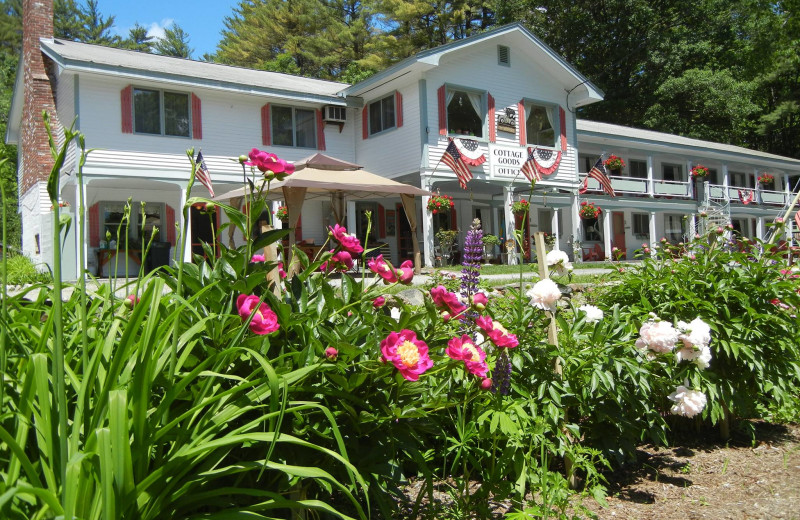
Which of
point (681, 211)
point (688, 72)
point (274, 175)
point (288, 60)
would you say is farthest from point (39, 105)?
point (688, 72)

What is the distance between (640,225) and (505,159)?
1181cm

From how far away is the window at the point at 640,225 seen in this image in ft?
84.4

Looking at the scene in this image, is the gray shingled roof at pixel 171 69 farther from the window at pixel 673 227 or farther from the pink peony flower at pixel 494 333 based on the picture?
the window at pixel 673 227

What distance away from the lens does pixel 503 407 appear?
2287mm

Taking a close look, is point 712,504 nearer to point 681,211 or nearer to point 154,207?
point 154,207

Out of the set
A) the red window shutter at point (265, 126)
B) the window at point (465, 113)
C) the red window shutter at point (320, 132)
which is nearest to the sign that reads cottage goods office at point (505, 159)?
the window at point (465, 113)

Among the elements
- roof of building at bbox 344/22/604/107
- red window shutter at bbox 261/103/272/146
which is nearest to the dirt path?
roof of building at bbox 344/22/604/107

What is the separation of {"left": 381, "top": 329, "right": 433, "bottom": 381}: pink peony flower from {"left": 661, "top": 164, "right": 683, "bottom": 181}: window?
2859cm

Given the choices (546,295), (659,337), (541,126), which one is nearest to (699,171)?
(541,126)

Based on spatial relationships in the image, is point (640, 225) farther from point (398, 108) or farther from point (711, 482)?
point (711, 482)

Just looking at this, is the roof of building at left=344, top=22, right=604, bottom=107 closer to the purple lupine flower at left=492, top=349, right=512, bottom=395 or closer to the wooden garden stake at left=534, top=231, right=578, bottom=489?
the wooden garden stake at left=534, top=231, right=578, bottom=489

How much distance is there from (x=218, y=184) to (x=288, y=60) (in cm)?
2112

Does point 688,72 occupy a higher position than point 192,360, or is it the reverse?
point 688,72

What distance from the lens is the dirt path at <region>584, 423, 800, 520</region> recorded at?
2752mm
